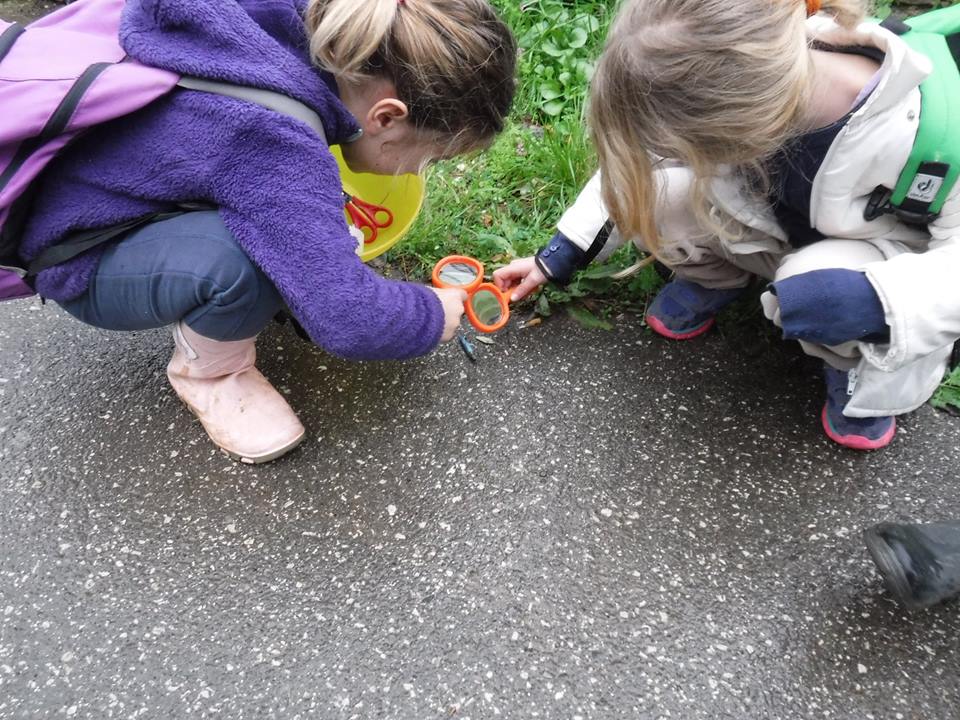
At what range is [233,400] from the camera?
1526 mm

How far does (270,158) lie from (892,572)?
3.65 feet

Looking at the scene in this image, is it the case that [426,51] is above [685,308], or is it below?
above

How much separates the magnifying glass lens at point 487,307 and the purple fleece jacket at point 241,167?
1.37 ft

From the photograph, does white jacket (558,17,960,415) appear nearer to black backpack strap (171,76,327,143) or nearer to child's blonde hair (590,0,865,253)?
child's blonde hair (590,0,865,253)

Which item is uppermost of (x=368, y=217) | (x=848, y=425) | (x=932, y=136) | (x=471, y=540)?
(x=932, y=136)

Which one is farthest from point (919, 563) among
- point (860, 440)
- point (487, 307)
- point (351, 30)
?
point (351, 30)

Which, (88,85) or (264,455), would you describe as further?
(264,455)

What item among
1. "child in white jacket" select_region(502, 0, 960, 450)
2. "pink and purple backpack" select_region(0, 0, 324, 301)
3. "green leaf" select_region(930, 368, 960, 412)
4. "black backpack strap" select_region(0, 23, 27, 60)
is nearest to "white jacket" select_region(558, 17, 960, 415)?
"child in white jacket" select_region(502, 0, 960, 450)

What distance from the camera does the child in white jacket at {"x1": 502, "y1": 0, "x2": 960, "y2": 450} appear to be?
1.14 m

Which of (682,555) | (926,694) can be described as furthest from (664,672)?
(926,694)

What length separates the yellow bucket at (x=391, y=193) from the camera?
6.05ft

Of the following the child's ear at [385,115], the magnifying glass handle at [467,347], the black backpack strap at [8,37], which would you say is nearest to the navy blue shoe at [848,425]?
the magnifying glass handle at [467,347]

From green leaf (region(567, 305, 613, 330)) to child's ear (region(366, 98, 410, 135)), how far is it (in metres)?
0.68

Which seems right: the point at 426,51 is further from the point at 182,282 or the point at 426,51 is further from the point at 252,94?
the point at 182,282
